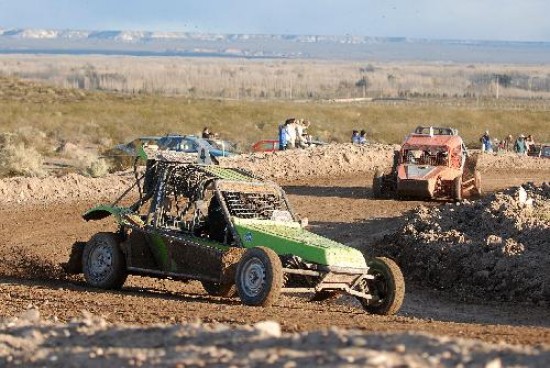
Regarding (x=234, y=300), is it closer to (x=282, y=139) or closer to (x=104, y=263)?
(x=104, y=263)

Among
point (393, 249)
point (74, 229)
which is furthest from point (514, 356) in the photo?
point (74, 229)

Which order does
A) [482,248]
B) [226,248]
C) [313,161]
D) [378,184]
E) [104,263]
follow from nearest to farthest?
[226,248], [104,263], [482,248], [378,184], [313,161]

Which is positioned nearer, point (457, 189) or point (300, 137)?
point (457, 189)

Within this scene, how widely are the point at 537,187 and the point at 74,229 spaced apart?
938 centimetres

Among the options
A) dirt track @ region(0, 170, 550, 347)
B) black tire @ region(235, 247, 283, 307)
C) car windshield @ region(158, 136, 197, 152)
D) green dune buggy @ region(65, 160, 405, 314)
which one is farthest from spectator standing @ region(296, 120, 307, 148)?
black tire @ region(235, 247, 283, 307)

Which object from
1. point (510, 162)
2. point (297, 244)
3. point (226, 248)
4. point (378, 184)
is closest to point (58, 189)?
point (378, 184)

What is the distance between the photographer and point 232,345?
7148 mm

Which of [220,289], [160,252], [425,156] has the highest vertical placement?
[160,252]

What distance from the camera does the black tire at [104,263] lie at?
1396 centimetres

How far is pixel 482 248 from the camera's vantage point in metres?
17.8

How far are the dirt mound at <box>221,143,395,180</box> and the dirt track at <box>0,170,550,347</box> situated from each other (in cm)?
338

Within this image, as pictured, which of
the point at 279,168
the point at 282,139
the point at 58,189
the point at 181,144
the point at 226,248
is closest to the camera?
the point at 226,248

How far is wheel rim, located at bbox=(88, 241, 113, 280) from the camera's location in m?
14.1

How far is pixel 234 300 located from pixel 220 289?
0.20 meters
